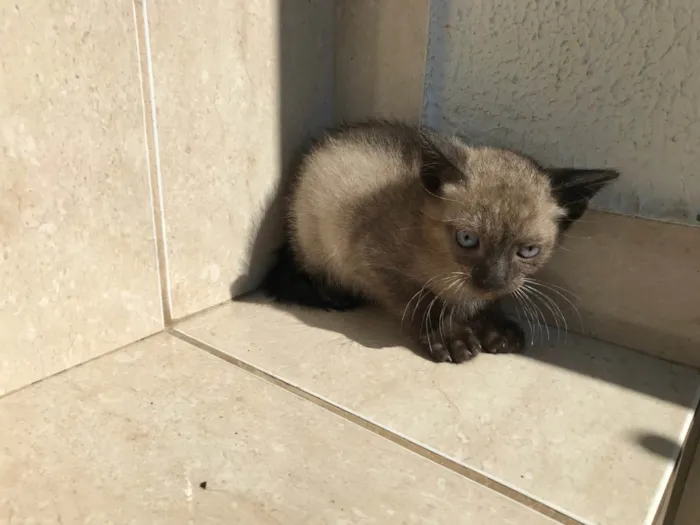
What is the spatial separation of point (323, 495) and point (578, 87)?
2.35 feet

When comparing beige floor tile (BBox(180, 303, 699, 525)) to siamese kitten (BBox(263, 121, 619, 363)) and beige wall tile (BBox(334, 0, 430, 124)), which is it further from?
beige wall tile (BBox(334, 0, 430, 124))

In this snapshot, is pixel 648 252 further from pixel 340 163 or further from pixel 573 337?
pixel 340 163

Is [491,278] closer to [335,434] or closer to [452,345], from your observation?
[452,345]

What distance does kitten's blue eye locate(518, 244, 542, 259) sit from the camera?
910 millimetres

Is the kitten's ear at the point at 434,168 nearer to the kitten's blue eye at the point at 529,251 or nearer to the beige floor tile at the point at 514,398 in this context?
the kitten's blue eye at the point at 529,251

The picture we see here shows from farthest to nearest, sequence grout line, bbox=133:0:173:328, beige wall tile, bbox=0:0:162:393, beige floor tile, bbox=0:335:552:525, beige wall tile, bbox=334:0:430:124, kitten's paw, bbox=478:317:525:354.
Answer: beige wall tile, bbox=334:0:430:124 < kitten's paw, bbox=478:317:525:354 < grout line, bbox=133:0:173:328 < beige wall tile, bbox=0:0:162:393 < beige floor tile, bbox=0:335:552:525

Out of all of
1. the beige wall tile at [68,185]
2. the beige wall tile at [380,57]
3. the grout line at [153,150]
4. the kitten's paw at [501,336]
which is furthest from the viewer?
the beige wall tile at [380,57]

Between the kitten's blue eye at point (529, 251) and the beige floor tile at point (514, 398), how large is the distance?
0.16m

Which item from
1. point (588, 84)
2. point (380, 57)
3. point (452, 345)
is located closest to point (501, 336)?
point (452, 345)

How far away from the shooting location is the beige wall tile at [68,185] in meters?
0.71

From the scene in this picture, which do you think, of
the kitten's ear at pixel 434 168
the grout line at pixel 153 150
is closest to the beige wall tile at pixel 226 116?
the grout line at pixel 153 150

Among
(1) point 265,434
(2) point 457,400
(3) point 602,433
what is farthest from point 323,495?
(3) point 602,433

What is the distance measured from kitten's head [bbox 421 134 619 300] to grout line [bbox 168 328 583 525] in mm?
285

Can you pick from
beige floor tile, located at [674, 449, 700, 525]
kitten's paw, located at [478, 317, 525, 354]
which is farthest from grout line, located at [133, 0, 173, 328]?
beige floor tile, located at [674, 449, 700, 525]
